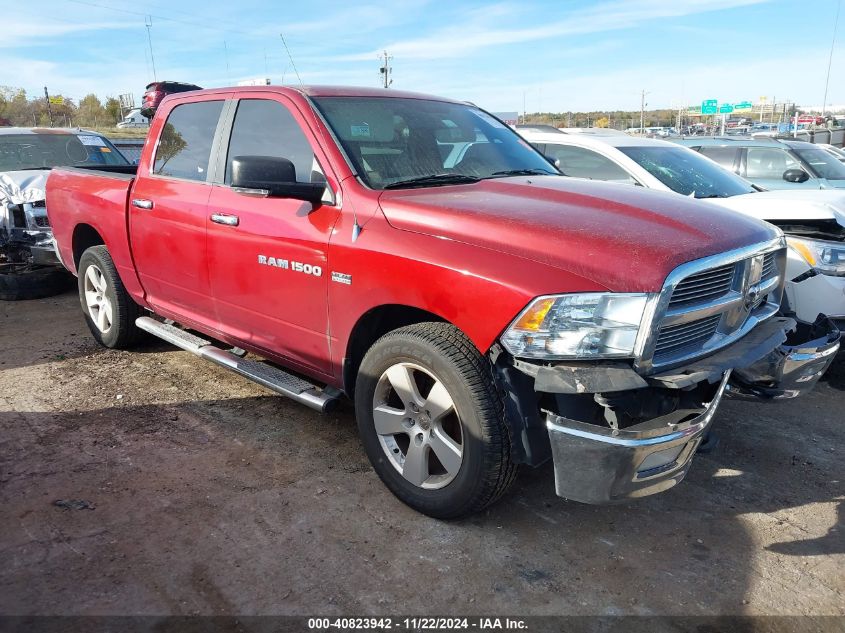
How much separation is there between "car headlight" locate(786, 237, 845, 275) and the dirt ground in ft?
3.45

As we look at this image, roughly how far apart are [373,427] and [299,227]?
42.6 inches

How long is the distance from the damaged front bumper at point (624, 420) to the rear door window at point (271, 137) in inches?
66.3

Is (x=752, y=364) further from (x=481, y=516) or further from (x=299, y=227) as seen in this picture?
(x=299, y=227)

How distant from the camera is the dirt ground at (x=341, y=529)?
2604mm

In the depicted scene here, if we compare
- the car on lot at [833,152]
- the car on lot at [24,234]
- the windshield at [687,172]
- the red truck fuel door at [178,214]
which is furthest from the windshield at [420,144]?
the car on lot at [833,152]

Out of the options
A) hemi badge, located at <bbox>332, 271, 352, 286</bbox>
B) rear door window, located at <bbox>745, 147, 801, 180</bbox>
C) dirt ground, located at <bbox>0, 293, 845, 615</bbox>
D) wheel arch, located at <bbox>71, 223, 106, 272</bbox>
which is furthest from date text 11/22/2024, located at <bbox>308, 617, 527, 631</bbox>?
rear door window, located at <bbox>745, 147, 801, 180</bbox>

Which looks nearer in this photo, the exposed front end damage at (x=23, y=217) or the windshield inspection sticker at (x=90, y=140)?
the exposed front end damage at (x=23, y=217)

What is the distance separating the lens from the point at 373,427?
3234mm

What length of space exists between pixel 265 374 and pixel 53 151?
6.62m

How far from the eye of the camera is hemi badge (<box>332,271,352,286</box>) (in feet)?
10.4

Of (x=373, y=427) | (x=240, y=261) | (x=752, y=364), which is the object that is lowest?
(x=373, y=427)

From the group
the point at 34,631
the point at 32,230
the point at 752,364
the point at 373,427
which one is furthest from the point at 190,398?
the point at 32,230

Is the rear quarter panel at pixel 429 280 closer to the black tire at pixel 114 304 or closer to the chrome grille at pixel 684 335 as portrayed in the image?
the chrome grille at pixel 684 335

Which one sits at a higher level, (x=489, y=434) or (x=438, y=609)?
(x=489, y=434)
